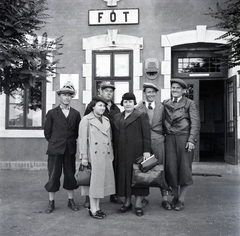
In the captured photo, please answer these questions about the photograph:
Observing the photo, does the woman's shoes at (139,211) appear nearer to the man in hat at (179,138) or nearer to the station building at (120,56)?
the man in hat at (179,138)

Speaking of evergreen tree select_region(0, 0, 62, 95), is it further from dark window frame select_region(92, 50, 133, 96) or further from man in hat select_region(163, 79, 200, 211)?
dark window frame select_region(92, 50, 133, 96)

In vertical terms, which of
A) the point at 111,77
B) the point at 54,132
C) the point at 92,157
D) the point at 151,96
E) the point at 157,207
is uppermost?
the point at 111,77

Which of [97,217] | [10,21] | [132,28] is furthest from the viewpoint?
[132,28]

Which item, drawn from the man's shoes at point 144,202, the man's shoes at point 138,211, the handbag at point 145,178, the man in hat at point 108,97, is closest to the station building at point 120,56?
the man in hat at point 108,97

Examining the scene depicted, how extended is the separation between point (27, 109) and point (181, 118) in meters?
5.28

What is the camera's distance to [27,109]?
9.17 m

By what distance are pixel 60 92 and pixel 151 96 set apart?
1.48m

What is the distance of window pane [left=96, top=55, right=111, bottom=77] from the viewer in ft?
29.7

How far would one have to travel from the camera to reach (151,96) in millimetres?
5324

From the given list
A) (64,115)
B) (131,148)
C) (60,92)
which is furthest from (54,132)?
(131,148)

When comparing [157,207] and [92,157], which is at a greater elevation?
[92,157]

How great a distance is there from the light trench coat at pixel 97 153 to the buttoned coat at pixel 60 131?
45 cm

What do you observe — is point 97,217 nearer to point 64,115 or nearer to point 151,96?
point 64,115

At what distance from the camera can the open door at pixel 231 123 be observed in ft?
27.9
